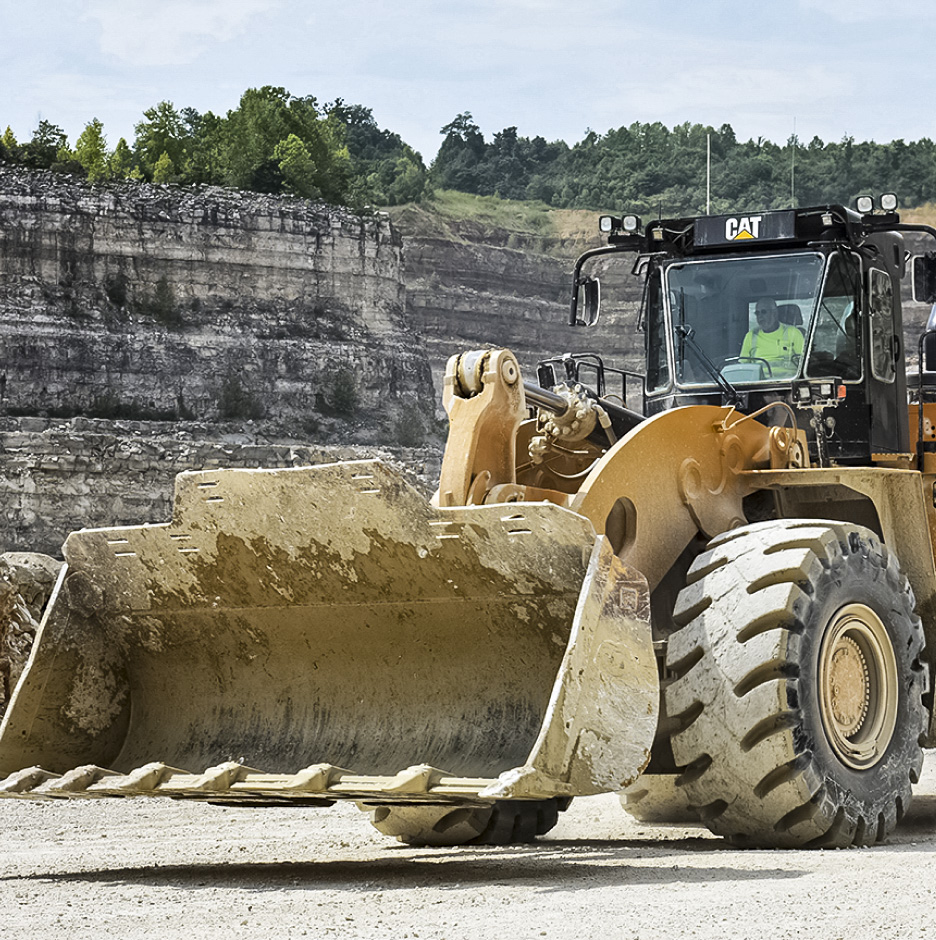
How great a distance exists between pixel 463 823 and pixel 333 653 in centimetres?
→ 136

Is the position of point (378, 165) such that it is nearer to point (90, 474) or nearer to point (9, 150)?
point (9, 150)

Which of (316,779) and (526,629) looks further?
(526,629)

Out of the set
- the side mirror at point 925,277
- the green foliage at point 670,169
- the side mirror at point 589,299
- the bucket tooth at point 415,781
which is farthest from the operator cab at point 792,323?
the green foliage at point 670,169

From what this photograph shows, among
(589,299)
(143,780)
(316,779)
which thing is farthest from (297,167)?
(316,779)

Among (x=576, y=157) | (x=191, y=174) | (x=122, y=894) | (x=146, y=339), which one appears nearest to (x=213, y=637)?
(x=122, y=894)

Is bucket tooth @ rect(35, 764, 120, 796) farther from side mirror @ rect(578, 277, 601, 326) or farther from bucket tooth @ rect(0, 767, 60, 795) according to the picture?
side mirror @ rect(578, 277, 601, 326)

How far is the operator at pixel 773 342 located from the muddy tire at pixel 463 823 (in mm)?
2680

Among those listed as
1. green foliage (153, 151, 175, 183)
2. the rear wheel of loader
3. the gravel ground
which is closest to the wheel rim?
the rear wheel of loader

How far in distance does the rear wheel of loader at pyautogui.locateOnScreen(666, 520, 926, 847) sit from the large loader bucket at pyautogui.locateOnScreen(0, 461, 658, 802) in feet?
1.66

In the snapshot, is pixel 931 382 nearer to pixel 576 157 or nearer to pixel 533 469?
pixel 533 469

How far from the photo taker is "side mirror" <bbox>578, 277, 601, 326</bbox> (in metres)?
9.91

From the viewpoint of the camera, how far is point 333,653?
7.54 m

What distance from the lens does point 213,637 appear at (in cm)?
782

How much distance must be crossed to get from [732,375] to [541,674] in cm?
266
